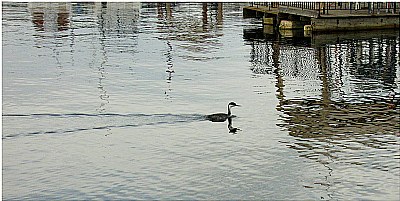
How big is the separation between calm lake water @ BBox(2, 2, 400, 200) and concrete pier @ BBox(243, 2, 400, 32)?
2.54 metres

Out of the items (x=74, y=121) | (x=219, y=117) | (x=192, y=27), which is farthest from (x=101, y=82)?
(x=192, y=27)

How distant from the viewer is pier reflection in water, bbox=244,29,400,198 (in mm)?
19875

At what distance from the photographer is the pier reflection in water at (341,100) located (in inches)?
782

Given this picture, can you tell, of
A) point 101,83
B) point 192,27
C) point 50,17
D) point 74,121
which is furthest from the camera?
point 50,17

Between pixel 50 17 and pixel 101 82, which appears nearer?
pixel 101 82

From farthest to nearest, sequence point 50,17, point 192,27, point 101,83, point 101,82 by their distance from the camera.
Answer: point 50,17, point 192,27, point 101,82, point 101,83

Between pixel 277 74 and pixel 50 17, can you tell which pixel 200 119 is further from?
pixel 50 17

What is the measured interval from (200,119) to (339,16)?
27291 mm

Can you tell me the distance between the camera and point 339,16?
49.8 metres

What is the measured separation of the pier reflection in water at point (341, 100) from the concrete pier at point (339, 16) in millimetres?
1371

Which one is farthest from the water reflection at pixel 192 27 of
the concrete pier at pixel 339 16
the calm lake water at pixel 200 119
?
the concrete pier at pixel 339 16

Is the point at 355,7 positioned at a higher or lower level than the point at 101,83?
higher

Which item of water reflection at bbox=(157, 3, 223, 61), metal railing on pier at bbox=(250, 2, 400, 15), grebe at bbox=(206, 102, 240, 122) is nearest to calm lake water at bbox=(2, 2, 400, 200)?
grebe at bbox=(206, 102, 240, 122)

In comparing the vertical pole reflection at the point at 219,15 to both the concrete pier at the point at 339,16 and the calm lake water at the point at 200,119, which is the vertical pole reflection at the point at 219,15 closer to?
the concrete pier at the point at 339,16
